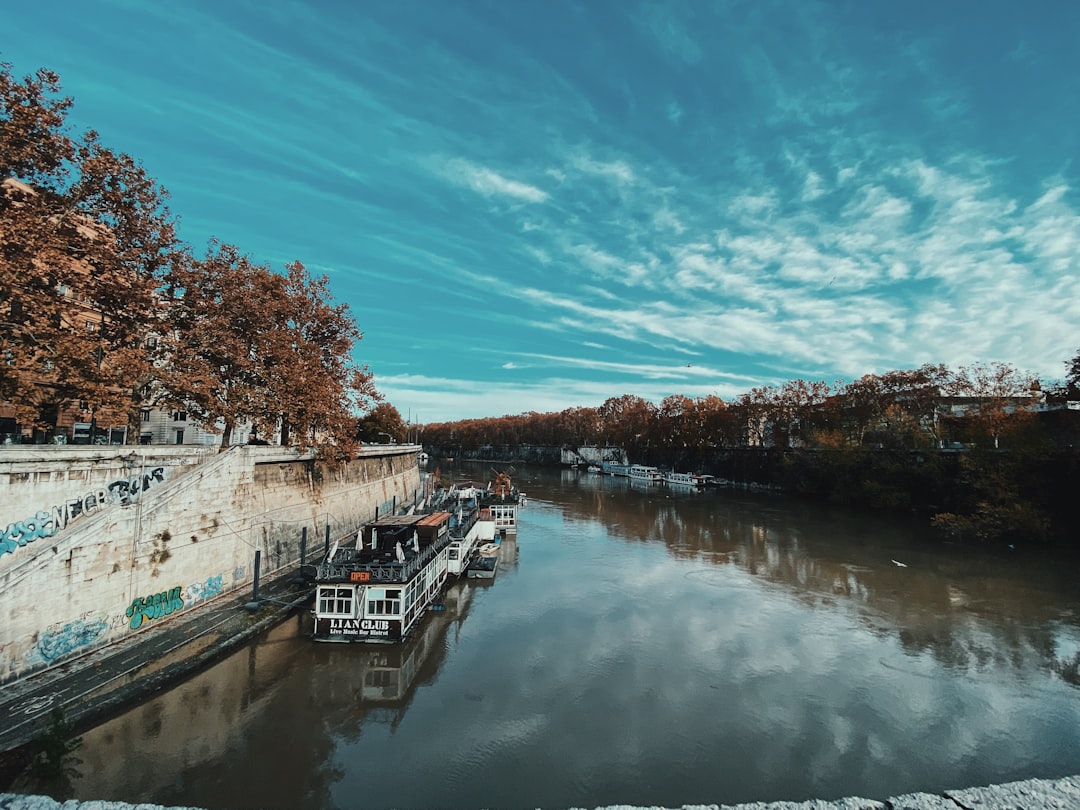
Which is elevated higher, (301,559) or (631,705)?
(301,559)

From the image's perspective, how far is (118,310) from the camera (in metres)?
21.3

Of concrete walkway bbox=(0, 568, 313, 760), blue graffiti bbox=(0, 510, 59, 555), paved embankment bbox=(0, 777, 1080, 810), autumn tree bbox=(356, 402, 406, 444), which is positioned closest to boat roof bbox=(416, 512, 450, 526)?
concrete walkway bbox=(0, 568, 313, 760)

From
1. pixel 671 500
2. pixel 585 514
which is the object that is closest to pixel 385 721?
pixel 585 514

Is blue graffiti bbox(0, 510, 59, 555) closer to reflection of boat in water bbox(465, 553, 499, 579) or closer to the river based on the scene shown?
the river

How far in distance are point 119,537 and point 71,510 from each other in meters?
1.91

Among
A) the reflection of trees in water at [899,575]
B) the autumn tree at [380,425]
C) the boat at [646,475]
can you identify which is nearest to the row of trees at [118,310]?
the reflection of trees in water at [899,575]

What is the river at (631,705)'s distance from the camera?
1190 centimetres

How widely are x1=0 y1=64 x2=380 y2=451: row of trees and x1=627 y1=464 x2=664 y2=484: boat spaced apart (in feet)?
250

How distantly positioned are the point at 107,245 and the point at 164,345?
15.1 feet

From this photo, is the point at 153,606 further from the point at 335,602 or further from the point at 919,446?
the point at 919,446

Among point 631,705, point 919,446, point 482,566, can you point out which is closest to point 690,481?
point 919,446

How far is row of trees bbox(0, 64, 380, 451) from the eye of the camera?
1705cm

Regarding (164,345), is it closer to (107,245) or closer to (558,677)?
(107,245)

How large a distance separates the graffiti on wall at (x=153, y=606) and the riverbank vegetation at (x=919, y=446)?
48.6 meters
